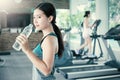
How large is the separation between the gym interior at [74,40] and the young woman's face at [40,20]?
866 millimetres

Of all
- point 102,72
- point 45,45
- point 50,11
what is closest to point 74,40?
point 102,72

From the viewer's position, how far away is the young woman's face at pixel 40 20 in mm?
1469

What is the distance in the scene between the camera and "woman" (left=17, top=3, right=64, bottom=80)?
1373 mm

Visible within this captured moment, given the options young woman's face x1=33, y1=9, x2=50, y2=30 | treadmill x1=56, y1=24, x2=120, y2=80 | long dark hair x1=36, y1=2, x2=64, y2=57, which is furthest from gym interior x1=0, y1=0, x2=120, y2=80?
young woman's face x1=33, y1=9, x2=50, y2=30

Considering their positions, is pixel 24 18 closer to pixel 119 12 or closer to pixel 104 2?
pixel 104 2

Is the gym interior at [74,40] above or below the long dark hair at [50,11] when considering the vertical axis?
below

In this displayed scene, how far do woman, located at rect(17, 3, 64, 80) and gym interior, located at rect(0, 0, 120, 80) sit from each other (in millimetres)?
783

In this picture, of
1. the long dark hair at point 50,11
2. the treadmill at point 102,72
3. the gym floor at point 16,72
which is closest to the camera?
the long dark hair at point 50,11

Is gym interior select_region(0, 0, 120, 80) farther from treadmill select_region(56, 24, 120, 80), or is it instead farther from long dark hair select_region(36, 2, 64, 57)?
long dark hair select_region(36, 2, 64, 57)

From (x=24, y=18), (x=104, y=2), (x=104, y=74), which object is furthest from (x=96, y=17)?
(x=24, y=18)

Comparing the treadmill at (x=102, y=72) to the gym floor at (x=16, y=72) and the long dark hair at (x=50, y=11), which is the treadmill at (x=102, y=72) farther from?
the long dark hair at (x=50, y=11)

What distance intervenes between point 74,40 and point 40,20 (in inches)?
344

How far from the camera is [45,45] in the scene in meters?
1.41

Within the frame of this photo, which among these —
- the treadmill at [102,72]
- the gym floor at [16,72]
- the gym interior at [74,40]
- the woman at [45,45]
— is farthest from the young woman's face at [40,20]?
the gym floor at [16,72]
